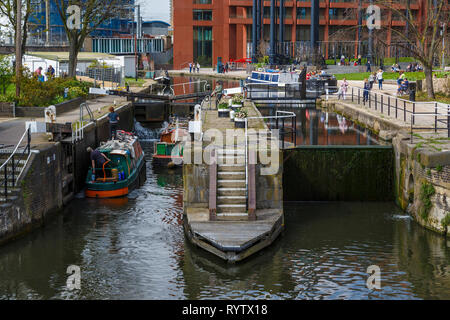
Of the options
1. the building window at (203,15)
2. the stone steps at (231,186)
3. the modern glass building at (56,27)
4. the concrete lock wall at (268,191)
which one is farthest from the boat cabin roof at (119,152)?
the building window at (203,15)

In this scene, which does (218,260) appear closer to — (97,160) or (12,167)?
(12,167)

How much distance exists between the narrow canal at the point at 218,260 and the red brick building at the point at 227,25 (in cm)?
9730

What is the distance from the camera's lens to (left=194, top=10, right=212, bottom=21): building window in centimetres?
12888

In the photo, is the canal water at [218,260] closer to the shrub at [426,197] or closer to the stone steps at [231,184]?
the shrub at [426,197]

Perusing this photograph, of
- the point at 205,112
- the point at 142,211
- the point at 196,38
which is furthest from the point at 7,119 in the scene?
the point at 196,38

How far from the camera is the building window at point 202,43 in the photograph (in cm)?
12988

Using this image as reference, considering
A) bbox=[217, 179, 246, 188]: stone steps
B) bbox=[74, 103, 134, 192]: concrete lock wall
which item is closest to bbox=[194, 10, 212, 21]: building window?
bbox=[74, 103, 134, 192]: concrete lock wall

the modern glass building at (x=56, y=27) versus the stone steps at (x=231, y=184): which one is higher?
the modern glass building at (x=56, y=27)

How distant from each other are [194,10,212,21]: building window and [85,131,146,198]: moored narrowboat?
9649cm

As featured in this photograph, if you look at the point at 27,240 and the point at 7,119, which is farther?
the point at 7,119

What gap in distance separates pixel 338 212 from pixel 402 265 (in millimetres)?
6642
